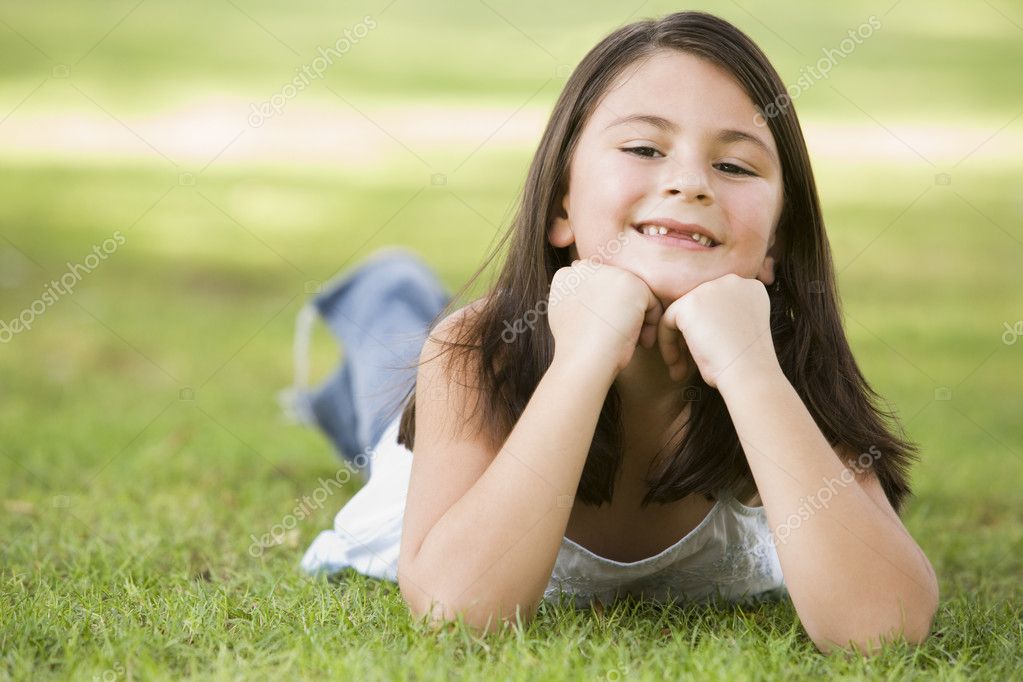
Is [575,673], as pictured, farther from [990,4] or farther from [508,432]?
[990,4]

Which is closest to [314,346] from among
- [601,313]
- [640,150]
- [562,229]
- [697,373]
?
[562,229]

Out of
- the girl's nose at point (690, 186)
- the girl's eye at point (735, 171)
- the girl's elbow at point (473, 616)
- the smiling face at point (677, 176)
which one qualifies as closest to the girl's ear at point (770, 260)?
the smiling face at point (677, 176)

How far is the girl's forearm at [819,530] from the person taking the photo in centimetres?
200

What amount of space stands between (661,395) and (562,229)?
1.42ft

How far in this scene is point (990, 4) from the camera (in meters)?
16.0

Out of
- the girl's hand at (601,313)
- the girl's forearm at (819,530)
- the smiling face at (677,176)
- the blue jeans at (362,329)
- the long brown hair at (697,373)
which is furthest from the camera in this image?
the blue jeans at (362,329)

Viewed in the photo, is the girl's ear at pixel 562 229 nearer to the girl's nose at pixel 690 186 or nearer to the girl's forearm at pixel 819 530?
the girl's nose at pixel 690 186

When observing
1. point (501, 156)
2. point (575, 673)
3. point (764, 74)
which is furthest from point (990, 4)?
point (575, 673)

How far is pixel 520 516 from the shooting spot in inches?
79.2

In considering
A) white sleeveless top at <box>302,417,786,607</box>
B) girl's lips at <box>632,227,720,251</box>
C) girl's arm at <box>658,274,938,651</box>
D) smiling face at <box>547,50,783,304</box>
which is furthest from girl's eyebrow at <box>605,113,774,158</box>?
white sleeveless top at <box>302,417,786,607</box>

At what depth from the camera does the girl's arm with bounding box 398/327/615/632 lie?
2.01 metres

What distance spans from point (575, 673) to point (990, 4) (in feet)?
54.3

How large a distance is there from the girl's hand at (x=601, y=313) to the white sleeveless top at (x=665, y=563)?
1.69 feet

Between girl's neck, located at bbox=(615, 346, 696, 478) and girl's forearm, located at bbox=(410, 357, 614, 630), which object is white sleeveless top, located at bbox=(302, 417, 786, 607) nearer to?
girl's neck, located at bbox=(615, 346, 696, 478)
